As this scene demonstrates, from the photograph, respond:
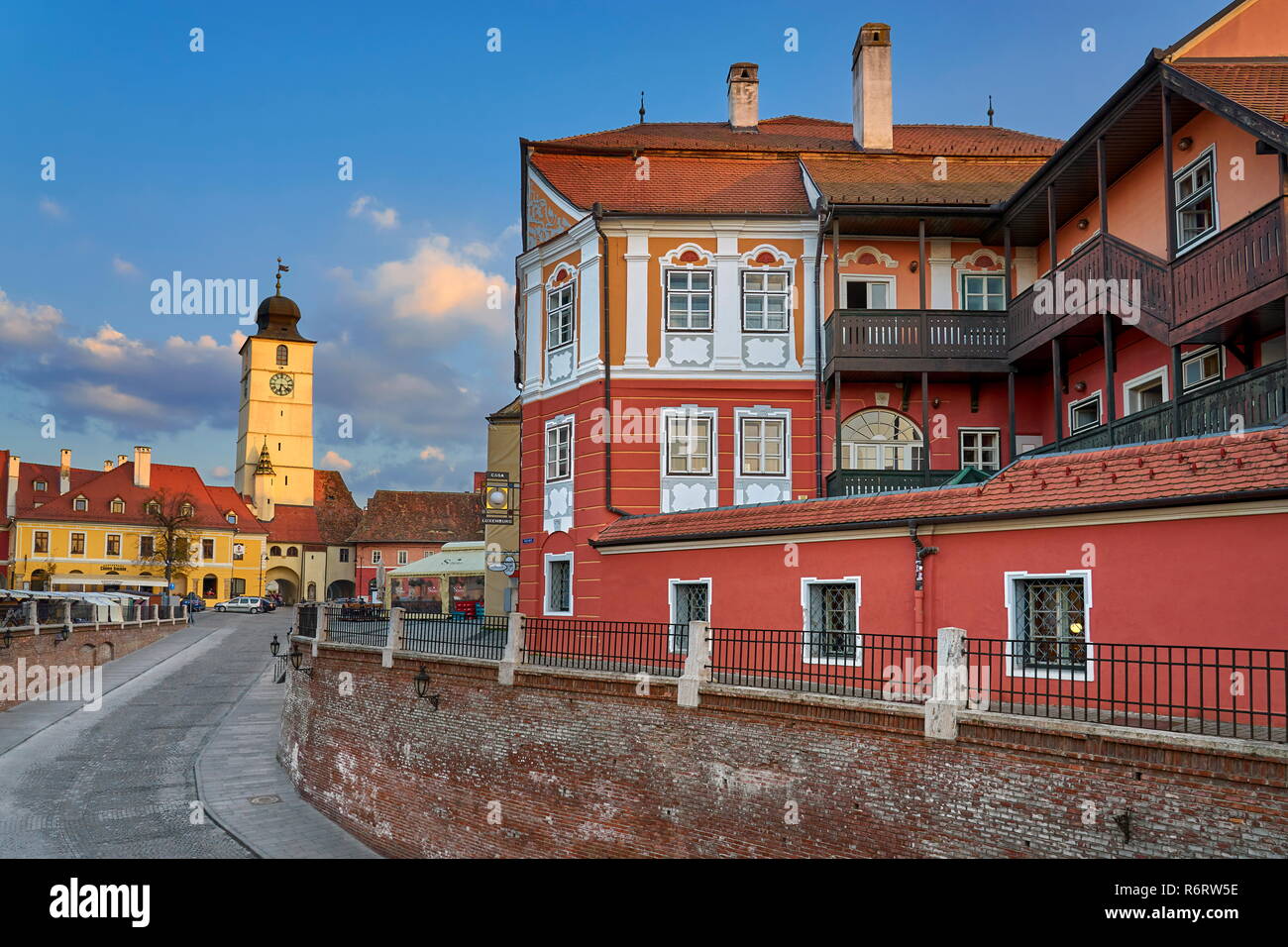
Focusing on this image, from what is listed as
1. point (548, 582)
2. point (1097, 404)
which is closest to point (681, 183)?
point (548, 582)

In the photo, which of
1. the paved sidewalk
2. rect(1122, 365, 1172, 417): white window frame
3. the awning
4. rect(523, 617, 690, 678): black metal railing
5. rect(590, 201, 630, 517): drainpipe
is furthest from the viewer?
the awning

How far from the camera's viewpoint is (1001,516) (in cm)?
1376

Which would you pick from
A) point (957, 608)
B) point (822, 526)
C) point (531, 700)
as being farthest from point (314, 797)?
point (957, 608)

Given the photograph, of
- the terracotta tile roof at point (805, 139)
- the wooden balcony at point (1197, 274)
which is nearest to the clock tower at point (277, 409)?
the terracotta tile roof at point (805, 139)

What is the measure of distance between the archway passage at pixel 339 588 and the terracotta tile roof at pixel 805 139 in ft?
225

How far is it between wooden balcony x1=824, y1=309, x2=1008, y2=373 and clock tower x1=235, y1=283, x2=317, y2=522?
263 feet

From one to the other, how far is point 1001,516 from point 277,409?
91.2m

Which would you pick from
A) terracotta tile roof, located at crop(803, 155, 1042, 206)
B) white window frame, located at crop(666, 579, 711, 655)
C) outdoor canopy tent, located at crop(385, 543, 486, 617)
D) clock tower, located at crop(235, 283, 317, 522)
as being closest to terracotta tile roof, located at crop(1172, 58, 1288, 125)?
terracotta tile roof, located at crop(803, 155, 1042, 206)

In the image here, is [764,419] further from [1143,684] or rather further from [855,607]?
[1143,684]

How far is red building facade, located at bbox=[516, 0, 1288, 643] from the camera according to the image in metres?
16.0

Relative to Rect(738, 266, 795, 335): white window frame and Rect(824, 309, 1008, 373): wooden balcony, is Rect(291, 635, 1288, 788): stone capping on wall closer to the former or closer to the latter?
Rect(824, 309, 1008, 373): wooden balcony

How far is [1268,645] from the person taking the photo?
11016 millimetres

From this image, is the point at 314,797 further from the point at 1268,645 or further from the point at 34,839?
the point at 1268,645

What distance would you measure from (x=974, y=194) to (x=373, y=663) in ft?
54.4
